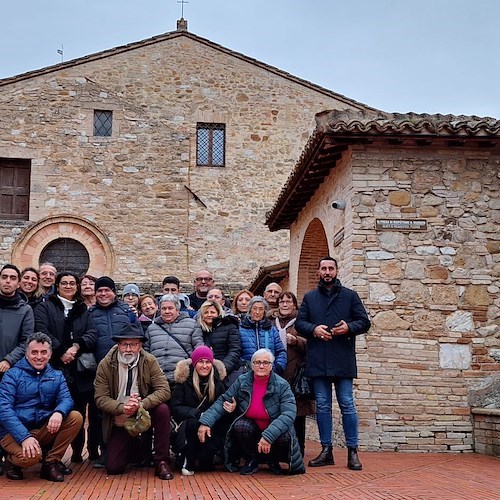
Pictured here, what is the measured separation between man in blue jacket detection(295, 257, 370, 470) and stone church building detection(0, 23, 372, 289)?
11.3m

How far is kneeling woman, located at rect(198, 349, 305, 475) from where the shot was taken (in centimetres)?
663

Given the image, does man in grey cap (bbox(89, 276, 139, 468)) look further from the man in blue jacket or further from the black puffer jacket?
the man in blue jacket

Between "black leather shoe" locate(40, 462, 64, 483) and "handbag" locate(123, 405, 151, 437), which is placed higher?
"handbag" locate(123, 405, 151, 437)

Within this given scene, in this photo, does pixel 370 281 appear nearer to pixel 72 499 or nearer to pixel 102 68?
pixel 72 499

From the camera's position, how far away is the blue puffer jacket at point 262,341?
7.39 meters

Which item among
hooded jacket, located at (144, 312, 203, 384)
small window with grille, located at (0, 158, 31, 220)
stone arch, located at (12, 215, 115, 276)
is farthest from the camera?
small window with grille, located at (0, 158, 31, 220)

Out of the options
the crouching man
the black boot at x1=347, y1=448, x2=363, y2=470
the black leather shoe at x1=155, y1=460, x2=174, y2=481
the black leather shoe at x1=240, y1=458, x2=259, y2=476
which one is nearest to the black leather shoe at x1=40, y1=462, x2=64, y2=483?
the crouching man

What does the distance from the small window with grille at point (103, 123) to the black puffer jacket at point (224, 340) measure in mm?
12893

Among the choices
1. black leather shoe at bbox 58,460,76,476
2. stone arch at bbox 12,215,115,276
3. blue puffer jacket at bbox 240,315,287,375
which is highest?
stone arch at bbox 12,215,115,276

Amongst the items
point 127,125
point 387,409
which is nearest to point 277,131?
point 127,125

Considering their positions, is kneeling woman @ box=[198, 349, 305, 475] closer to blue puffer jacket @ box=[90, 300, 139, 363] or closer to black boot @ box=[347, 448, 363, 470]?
black boot @ box=[347, 448, 363, 470]

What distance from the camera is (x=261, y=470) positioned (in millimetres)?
6961

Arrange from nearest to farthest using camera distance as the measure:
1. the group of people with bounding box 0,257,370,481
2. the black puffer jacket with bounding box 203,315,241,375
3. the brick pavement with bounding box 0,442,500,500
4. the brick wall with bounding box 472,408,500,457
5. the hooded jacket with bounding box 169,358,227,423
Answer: the brick pavement with bounding box 0,442,500,500 < the group of people with bounding box 0,257,370,481 < the hooded jacket with bounding box 169,358,227,423 < the black puffer jacket with bounding box 203,315,241,375 < the brick wall with bounding box 472,408,500,457

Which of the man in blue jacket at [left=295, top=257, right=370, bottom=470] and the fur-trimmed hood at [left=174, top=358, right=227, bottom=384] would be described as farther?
the man in blue jacket at [left=295, top=257, right=370, bottom=470]
